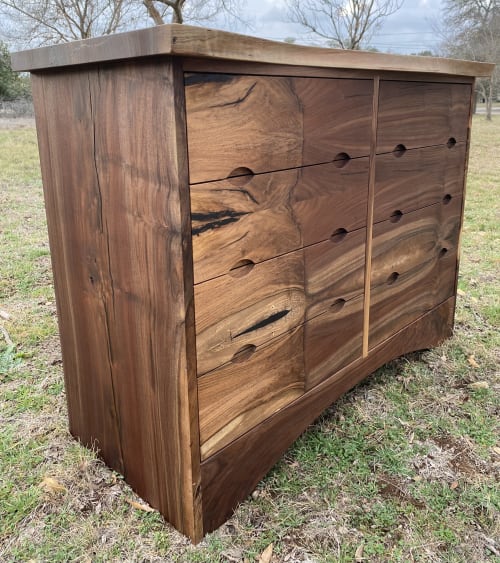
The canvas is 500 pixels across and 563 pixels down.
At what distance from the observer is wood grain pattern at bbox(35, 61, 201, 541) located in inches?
48.7

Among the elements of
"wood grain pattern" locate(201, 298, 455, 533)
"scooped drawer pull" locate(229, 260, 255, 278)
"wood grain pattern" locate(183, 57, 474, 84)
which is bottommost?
"wood grain pattern" locate(201, 298, 455, 533)

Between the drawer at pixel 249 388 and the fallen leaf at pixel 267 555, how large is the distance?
30cm

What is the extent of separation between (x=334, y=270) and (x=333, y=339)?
0.81 ft

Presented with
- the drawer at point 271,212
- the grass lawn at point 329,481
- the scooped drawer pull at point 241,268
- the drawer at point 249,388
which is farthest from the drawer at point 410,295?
the scooped drawer pull at point 241,268

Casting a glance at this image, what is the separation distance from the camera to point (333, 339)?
187 centimetres

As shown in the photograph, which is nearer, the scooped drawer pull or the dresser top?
the dresser top

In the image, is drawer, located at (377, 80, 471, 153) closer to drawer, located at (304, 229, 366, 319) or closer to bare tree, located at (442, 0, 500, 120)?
drawer, located at (304, 229, 366, 319)

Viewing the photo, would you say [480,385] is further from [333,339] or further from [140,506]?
[140,506]

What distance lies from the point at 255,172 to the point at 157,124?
0.99 feet

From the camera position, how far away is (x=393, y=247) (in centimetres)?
208

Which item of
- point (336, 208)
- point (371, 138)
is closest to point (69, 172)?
point (336, 208)

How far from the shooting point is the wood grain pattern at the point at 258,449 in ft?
5.01

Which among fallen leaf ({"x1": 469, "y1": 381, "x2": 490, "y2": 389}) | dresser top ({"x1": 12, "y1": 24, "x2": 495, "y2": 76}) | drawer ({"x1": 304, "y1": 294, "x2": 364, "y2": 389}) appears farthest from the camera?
fallen leaf ({"x1": 469, "y1": 381, "x2": 490, "y2": 389})

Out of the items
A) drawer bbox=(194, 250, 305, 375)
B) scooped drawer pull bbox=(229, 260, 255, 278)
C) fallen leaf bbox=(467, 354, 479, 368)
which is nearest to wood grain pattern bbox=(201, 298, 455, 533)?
drawer bbox=(194, 250, 305, 375)
